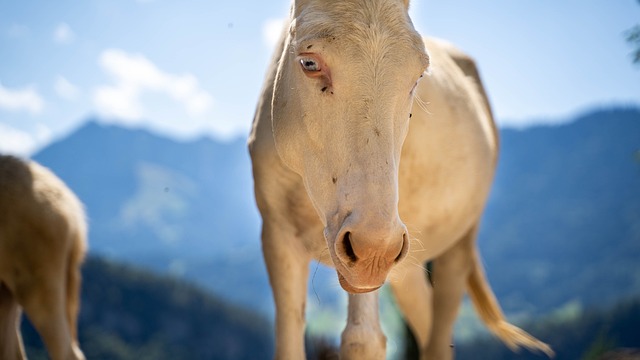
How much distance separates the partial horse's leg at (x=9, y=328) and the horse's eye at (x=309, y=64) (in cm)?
441

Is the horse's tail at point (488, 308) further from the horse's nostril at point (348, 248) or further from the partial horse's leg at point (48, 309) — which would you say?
the horse's nostril at point (348, 248)

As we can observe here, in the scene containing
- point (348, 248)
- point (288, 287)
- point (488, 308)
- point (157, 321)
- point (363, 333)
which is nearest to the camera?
point (348, 248)

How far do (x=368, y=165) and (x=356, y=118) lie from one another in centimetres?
18

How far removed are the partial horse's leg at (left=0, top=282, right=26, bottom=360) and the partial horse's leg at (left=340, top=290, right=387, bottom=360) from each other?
12.2 feet

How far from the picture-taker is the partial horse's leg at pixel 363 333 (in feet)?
9.34

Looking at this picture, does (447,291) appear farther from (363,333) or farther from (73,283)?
(73,283)

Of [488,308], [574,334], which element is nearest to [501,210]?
[574,334]

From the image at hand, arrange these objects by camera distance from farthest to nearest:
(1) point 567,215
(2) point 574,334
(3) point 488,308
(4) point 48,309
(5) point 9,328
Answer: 1. (1) point 567,215
2. (2) point 574,334
3. (5) point 9,328
4. (3) point 488,308
5. (4) point 48,309

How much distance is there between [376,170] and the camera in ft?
6.47

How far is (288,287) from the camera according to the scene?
302 centimetres

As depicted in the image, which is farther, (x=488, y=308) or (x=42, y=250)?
(x=488, y=308)

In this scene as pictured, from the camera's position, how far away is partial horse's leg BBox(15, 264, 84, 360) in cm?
483

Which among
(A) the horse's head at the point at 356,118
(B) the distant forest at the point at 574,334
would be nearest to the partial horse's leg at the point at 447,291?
(A) the horse's head at the point at 356,118

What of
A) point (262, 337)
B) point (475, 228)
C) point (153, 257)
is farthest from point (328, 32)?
point (153, 257)
